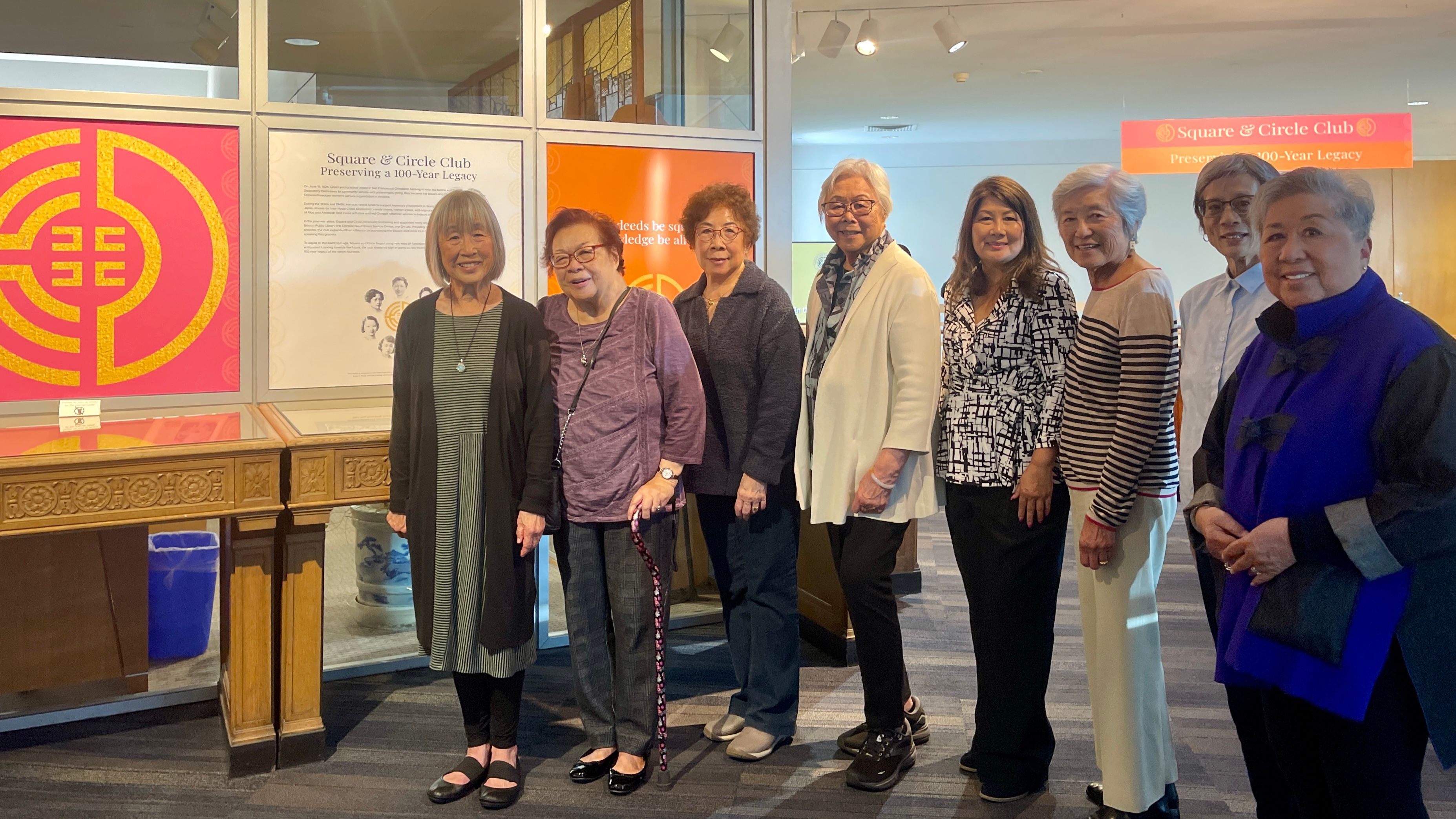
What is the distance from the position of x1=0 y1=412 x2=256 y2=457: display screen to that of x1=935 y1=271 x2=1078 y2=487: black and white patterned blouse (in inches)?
70.7

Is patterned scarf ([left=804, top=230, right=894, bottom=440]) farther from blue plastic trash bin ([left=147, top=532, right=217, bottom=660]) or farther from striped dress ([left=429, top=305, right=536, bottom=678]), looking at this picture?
blue plastic trash bin ([left=147, top=532, right=217, bottom=660])

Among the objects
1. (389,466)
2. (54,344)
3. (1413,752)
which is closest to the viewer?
(1413,752)

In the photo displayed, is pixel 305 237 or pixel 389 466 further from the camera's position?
pixel 305 237

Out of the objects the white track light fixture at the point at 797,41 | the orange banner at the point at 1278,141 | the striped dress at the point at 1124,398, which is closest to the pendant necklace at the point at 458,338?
the striped dress at the point at 1124,398

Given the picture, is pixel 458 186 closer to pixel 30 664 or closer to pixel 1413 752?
pixel 30 664

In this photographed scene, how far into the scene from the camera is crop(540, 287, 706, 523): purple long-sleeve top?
102 inches

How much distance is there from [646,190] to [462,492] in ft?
5.46

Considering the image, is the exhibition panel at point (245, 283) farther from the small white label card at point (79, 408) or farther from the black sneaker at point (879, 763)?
the black sneaker at point (879, 763)

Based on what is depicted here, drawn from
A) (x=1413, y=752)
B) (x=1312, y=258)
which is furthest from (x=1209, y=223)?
(x=1413, y=752)

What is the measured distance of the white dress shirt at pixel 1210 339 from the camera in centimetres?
229

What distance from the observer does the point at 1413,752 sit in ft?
5.10

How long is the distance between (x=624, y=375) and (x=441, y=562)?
64 centimetres

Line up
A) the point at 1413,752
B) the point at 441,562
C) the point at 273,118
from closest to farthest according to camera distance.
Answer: the point at 1413,752 < the point at 441,562 < the point at 273,118

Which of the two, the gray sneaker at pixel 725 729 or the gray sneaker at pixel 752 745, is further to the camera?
the gray sneaker at pixel 725 729
